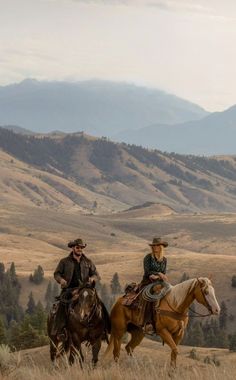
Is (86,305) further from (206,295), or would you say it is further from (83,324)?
(206,295)

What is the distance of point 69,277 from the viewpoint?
1775 cm

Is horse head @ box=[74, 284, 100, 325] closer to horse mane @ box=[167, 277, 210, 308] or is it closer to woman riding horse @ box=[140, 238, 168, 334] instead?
woman riding horse @ box=[140, 238, 168, 334]

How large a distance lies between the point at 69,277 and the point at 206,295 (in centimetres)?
375

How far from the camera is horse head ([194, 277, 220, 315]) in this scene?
53.1 feet

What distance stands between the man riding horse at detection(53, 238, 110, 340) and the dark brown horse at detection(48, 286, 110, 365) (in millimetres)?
203

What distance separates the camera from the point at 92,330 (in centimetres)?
1764

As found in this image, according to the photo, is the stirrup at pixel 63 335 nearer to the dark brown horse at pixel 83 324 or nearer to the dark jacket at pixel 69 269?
the dark brown horse at pixel 83 324

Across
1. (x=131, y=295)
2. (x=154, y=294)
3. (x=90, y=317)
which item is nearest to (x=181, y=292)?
(x=154, y=294)

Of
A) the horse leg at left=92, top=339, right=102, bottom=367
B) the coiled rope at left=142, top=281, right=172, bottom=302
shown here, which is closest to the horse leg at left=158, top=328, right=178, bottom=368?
the coiled rope at left=142, top=281, right=172, bottom=302

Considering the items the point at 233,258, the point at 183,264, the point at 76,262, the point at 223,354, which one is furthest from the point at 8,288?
the point at 76,262

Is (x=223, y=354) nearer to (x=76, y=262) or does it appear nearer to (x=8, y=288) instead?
(x=76, y=262)

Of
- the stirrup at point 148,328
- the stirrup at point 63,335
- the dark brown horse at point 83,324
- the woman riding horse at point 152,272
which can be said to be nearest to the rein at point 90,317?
the dark brown horse at point 83,324

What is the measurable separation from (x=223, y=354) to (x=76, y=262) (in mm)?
24168

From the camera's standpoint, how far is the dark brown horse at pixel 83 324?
56.4 feet
